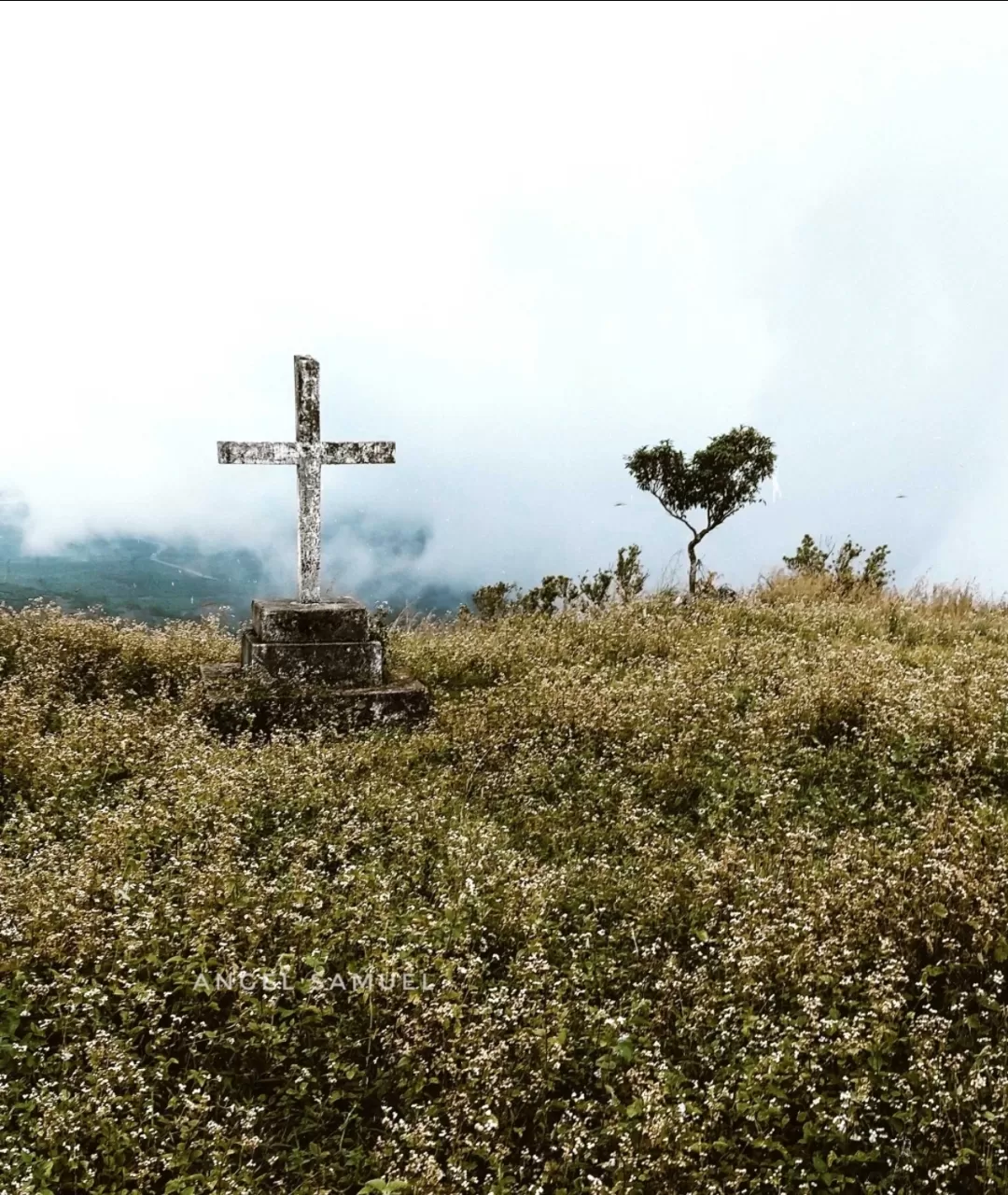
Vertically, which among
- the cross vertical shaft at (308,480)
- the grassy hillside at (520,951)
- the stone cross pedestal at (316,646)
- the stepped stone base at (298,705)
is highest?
the cross vertical shaft at (308,480)

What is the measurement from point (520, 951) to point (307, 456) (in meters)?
6.77

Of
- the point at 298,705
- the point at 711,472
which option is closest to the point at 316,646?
the point at 298,705

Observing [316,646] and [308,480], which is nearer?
[316,646]

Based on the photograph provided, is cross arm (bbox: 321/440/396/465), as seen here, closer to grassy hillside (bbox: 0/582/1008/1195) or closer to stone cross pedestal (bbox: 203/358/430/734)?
stone cross pedestal (bbox: 203/358/430/734)

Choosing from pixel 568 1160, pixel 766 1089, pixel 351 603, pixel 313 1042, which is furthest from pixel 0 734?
pixel 766 1089

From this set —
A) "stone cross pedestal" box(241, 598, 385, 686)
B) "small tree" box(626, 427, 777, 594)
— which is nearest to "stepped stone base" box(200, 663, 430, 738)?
"stone cross pedestal" box(241, 598, 385, 686)

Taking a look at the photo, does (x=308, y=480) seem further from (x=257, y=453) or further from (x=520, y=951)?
(x=520, y=951)

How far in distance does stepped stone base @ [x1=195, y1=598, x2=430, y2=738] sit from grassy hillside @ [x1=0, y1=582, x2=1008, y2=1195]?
0.49 metres

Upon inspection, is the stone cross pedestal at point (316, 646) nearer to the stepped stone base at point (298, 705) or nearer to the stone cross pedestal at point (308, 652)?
the stone cross pedestal at point (308, 652)

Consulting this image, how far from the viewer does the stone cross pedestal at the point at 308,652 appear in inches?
378

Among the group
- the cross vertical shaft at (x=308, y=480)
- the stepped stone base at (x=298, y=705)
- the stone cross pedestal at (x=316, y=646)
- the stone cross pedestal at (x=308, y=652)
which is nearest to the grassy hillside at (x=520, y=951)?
the stepped stone base at (x=298, y=705)

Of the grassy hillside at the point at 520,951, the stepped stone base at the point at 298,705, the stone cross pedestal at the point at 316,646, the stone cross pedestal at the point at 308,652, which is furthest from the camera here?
the stone cross pedestal at the point at 316,646

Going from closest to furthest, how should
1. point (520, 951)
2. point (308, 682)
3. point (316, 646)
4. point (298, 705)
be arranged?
point (520, 951), point (298, 705), point (308, 682), point (316, 646)

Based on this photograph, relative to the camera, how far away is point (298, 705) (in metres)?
9.65
